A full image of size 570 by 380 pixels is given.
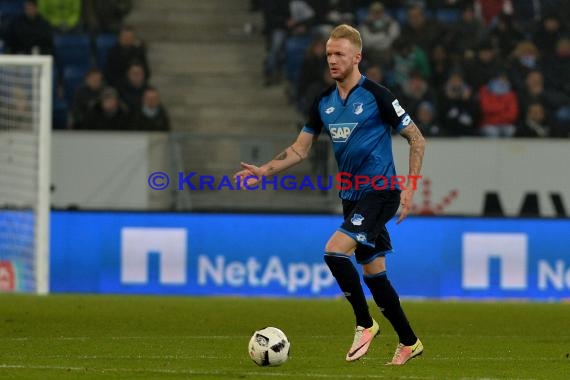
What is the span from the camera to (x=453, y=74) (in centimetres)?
2016

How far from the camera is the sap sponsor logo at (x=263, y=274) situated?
56.7 ft

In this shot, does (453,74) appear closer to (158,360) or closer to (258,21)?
(258,21)

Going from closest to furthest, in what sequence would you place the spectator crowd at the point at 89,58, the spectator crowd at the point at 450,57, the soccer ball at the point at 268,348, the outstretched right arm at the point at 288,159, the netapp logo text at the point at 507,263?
the soccer ball at the point at 268,348
the outstretched right arm at the point at 288,159
the netapp logo text at the point at 507,263
the spectator crowd at the point at 89,58
the spectator crowd at the point at 450,57

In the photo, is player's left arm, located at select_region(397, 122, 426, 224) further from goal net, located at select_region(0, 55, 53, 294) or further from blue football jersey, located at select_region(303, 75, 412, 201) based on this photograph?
goal net, located at select_region(0, 55, 53, 294)

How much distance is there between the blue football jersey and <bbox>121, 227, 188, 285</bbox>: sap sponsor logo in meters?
8.96

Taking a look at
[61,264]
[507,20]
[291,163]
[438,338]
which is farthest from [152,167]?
[291,163]

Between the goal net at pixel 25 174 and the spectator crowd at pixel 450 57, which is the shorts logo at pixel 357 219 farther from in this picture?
the spectator crowd at pixel 450 57

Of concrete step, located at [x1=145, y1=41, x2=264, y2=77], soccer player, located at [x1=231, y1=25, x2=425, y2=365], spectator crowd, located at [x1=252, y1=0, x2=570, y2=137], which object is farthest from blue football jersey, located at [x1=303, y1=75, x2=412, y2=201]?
concrete step, located at [x1=145, y1=41, x2=264, y2=77]

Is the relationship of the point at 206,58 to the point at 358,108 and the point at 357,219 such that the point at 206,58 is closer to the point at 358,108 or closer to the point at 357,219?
the point at 358,108

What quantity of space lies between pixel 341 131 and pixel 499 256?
9.28m

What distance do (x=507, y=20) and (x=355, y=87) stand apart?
518 inches

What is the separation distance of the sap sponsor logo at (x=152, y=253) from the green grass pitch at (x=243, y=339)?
1.77m

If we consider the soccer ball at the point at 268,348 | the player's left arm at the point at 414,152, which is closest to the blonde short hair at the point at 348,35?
the player's left arm at the point at 414,152

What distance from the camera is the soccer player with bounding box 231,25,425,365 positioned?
8305 millimetres
